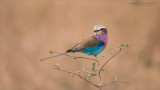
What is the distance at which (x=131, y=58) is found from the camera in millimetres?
3201

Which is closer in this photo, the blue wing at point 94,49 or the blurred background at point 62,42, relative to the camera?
the blue wing at point 94,49

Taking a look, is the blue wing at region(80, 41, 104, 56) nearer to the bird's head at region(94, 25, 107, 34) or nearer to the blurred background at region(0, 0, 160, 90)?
the bird's head at region(94, 25, 107, 34)

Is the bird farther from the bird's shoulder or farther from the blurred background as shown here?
the blurred background

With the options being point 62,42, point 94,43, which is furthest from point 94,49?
point 62,42

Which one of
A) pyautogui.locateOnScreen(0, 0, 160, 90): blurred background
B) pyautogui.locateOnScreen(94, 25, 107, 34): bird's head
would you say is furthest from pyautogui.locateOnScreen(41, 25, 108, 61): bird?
pyautogui.locateOnScreen(0, 0, 160, 90): blurred background

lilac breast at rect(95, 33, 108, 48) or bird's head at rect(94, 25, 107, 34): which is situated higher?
bird's head at rect(94, 25, 107, 34)

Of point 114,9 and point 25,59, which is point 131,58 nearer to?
point 114,9

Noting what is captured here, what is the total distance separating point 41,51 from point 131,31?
97 cm

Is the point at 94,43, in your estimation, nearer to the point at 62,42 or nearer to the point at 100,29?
the point at 100,29

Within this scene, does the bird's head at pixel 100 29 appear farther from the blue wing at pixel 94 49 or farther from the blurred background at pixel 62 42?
the blurred background at pixel 62 42

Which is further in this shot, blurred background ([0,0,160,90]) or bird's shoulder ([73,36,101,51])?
blurred background ([0,0,160,90])

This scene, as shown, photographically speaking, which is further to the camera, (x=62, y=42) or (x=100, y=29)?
(x=62, y=42)

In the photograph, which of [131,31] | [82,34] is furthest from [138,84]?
[82,34]

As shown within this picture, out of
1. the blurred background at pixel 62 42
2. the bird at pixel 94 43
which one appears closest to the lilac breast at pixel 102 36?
the bird at pixel 94 43
